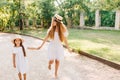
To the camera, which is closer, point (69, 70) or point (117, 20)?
point (69, 70)

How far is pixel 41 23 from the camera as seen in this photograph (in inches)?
1146

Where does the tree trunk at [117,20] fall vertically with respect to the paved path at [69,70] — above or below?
above

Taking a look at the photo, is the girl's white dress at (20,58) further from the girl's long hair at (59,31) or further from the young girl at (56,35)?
the girl's long hair at (59,31)

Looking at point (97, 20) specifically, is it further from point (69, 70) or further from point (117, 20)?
point (69, 70)

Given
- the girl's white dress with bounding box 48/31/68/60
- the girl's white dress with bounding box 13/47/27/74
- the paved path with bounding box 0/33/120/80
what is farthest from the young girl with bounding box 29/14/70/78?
the girl's white dress with bounding box 13/47/27/74

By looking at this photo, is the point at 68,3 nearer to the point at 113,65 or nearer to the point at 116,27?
the point at 116,27

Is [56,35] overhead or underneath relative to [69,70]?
overhead

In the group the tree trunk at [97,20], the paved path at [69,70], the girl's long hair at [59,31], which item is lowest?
the paved path at [69,70]

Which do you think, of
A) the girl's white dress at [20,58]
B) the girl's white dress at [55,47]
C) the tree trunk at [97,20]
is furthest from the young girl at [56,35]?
the tree trunk at [97,20]

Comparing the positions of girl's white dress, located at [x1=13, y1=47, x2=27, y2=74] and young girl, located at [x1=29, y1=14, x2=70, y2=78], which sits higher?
young girl, located at [x1=29, y1=14, x2=70, y2=78]

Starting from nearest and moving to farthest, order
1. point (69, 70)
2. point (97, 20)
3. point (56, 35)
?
point (56, 35)
point (69, 70)
point (97, 20)

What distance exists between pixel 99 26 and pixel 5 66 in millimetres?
17986

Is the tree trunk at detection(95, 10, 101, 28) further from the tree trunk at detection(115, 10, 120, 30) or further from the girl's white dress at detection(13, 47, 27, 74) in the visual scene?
the girl's white dress at detection(13, 47, 27, 74)

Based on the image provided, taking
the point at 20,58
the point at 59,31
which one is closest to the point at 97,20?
the point at 59,31
